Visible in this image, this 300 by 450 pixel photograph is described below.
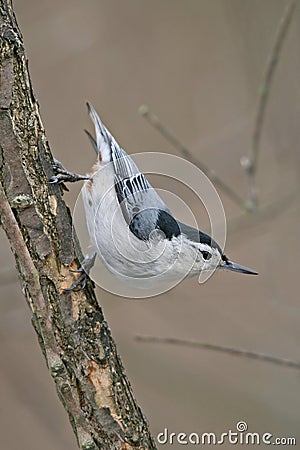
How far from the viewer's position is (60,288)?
148 centimetres

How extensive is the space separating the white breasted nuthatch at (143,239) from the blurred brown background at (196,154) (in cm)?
61

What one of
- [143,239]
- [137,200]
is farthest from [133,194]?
[143,239]

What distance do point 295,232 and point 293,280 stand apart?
1.02 ft

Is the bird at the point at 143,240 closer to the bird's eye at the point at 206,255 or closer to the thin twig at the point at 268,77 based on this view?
the bird's eye at the point at 206,255

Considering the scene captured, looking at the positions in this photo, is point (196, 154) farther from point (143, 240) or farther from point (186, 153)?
point (143, 240)

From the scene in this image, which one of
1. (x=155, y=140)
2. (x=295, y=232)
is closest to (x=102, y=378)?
(x=295, y=232)

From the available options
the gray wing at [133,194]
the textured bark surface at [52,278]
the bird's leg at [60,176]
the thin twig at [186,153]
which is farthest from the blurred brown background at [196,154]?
the textured bark surface at [52,278]

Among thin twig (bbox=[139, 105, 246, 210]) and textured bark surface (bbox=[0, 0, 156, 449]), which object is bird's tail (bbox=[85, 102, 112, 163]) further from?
textured bark surface (bbox=[0, 0, 156, 449])

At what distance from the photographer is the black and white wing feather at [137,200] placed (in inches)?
74.0

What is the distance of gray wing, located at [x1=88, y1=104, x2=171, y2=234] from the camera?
190 cm

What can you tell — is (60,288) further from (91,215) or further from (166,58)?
(166,58)

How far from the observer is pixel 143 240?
1.87 m

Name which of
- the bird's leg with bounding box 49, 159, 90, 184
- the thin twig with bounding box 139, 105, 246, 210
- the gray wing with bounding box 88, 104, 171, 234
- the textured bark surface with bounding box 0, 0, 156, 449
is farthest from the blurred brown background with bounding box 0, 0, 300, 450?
the textured bark surface with bounding box 0, 0, 156, 449

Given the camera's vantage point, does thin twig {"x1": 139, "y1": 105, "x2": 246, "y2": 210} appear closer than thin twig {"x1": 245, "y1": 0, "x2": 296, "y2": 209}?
No
